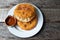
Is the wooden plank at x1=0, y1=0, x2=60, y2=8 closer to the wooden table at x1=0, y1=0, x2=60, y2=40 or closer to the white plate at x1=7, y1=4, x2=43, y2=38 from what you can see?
the wooden table at x1=0, y1=0, x2=60, y2=40

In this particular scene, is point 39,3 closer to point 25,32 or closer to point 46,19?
point 46,19

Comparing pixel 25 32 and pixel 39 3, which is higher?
pixel 39 3

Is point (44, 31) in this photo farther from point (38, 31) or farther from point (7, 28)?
point (7, 28)

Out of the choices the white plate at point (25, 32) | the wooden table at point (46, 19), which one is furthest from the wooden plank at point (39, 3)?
the white plate at point (25, 32)

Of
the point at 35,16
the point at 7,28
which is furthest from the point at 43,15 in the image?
the point at 7,28

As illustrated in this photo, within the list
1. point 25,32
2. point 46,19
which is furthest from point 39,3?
point 25,32

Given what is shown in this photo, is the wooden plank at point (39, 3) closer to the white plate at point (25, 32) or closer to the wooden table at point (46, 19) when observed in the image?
the wooden table at point (46, 19)

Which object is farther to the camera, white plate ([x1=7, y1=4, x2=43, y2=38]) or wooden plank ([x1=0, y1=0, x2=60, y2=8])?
wooden plank ([x1=0, y1=0, x2=60, y2=8])

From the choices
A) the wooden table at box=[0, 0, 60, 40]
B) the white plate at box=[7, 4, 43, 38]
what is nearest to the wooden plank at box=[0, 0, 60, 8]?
the wooden table at box=[0, 0, 60, 40]

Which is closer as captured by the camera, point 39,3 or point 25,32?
point 25,32
